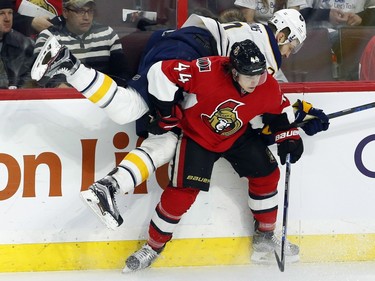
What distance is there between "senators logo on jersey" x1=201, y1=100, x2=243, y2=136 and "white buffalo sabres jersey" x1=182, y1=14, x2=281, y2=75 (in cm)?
27

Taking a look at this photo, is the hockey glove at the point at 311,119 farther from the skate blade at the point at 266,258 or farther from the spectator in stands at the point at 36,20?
the spectator in stands at the point at 36,20

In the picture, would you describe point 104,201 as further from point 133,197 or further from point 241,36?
point 241,36

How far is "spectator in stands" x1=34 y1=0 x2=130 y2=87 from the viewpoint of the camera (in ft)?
11.0

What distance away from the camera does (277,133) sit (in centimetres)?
333

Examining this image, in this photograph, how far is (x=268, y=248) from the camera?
3.54 meters

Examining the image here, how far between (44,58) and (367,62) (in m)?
1.42

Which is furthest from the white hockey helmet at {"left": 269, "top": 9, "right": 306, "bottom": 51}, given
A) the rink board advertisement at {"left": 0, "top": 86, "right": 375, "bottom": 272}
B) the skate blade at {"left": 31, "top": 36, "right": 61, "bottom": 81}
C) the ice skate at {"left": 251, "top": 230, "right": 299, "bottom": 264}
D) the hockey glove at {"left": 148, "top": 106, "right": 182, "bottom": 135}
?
the skate blade at {"left": 31, "top": 36, "right": 61, "bottom": 81}

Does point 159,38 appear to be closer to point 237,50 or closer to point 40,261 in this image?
point 237,50

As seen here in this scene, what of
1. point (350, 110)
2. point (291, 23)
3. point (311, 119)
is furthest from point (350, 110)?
point (291, 23)

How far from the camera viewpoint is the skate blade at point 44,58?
2957mm

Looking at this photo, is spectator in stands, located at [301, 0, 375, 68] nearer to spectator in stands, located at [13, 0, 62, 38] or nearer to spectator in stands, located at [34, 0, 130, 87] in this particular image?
spectator in stands, located at [34, 0, 130, 87]

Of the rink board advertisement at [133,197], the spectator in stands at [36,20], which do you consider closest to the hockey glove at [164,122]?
the rink board advertisement at [133,197]

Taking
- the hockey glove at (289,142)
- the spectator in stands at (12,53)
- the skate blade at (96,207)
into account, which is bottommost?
the skate blade at (96,207)

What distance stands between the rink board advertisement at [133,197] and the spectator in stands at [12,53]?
0.30ft
